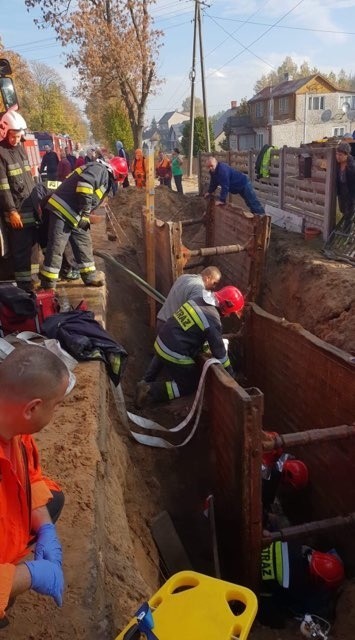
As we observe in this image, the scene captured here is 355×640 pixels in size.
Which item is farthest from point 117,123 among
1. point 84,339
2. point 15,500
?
point 15,500

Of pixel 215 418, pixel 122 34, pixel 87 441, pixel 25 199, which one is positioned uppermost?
pixel 122 34

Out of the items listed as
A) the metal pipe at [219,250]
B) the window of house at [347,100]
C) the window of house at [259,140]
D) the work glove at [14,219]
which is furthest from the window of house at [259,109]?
the work glove at [14,219]

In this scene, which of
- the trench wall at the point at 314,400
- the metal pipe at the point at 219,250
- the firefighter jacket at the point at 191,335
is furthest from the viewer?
the metal pipe at the point at 219,250

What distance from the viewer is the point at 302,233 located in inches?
370

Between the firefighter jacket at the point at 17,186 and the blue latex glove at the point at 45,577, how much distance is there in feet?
15.6

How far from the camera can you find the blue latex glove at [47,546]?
5.86ft

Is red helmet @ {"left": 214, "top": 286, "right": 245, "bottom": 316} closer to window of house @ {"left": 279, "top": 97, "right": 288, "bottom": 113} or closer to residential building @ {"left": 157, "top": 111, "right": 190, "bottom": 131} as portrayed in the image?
window of house @ {"left": 279, "top": 97, "right": 288, "bottom": 113}

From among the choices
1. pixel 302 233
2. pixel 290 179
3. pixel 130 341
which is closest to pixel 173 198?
pixel 290 179

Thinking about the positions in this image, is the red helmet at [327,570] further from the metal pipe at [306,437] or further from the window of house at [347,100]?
the window of house at [347,100]

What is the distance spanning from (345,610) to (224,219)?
5885 mm

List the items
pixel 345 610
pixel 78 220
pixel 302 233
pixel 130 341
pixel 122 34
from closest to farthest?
pixel 345 610, pixel 78 220, pixel 130 341, pixel 302 233, pixel 122 34

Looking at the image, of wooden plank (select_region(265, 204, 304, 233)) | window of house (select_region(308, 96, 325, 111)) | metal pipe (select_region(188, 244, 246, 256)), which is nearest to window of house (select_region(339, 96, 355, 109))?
window of house (select_region(308, 96, 325, 111))

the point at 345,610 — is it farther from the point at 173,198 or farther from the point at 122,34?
the point at 122,34

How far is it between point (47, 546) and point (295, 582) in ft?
7.47
